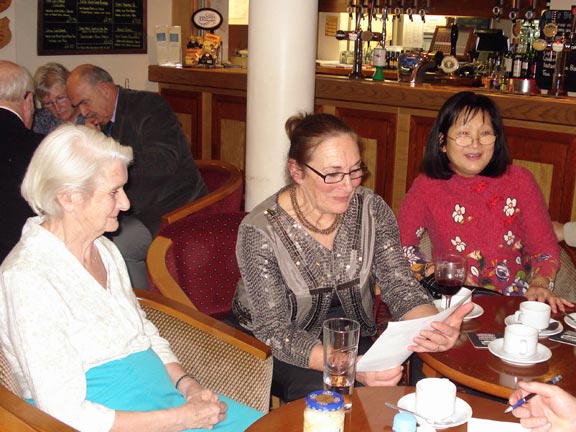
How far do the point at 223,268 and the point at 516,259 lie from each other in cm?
110

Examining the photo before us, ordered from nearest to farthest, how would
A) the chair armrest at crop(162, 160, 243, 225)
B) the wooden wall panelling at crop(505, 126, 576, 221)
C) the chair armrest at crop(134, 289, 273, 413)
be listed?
the chair armrest at crop(134, 289, 273, 413) → the chair armrest at crop(162, 160, 243, 225) → the wooden wall panelling at crop(505, 126, 576, 221)

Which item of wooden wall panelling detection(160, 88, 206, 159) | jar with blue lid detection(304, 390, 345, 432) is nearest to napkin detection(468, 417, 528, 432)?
jar with blue lid detection(304, 390, 345, 432)

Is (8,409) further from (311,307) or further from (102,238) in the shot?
(311,307)

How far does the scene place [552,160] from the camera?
4.39 meters

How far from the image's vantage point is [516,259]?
2969mm

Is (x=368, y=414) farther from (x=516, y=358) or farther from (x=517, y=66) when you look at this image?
(x=517, y=66)

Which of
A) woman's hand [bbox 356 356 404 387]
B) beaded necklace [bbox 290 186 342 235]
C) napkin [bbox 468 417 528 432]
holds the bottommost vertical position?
woman's hand [bbox 356 356 404 387]

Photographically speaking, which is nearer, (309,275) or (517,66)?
(309,275)

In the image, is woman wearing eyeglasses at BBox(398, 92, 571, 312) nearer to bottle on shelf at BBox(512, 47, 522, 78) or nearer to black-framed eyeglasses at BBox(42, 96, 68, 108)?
black-framed eyeglasses at BBox(42, 96, 68, 108)

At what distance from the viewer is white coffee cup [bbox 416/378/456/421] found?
5.41 ft

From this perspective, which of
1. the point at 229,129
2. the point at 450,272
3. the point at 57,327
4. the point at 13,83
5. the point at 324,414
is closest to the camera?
the point at 324,414

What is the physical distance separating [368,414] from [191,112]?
4.84 meters

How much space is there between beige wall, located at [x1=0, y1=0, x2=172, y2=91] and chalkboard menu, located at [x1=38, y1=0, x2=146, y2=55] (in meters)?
0.04

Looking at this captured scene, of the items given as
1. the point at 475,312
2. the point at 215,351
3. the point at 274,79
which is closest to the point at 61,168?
the point at 215,351
